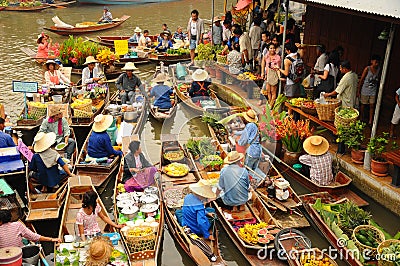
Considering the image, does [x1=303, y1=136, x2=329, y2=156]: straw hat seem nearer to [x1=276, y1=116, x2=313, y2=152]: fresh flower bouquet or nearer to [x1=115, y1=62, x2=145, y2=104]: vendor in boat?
[x1=276, y1=116, x2=313, y2=152]: fresh flower bouquet

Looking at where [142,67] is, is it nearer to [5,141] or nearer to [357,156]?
[5,141]

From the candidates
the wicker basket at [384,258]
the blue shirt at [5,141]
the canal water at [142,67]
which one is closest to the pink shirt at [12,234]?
the canal water at [142,67]

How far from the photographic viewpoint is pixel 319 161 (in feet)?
27.2

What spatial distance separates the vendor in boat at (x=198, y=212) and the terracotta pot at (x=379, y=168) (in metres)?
3.33

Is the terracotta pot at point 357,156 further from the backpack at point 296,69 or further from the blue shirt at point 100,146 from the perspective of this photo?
the blue shirt at point 100,146

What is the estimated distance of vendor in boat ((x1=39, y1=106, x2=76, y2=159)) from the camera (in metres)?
9.27

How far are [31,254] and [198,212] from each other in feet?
7.92

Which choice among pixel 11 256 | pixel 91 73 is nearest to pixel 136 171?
pixel 11 256

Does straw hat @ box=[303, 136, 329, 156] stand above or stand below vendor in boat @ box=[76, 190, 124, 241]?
above

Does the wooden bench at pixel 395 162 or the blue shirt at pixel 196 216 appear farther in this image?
the wooden bench at pixel 395 162

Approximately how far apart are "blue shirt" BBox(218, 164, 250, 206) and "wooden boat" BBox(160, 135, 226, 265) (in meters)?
0.68

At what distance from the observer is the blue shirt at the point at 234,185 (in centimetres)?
723

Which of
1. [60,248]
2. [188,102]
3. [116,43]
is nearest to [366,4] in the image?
[188,102]

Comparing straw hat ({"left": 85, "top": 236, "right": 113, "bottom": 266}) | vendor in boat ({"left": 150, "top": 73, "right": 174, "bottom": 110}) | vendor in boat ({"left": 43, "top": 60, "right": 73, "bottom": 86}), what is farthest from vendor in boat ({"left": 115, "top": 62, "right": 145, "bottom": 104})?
straw hat ({"left": 85, "top": 236, "right": 113, "bottom": 266})
